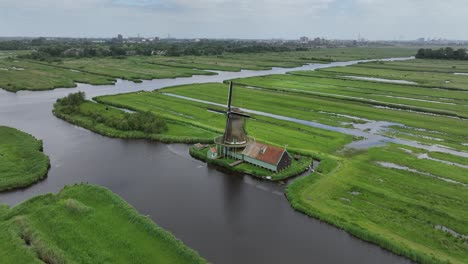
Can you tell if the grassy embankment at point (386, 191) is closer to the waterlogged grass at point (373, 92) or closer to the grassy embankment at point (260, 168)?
the grassy embankment at point (260, 168)

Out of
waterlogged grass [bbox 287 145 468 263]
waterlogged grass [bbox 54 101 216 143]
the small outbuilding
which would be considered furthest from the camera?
waterlogged grass [bbox 54 101 216 143]

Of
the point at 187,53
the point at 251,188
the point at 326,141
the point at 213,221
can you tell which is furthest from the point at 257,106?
the point at 187,53

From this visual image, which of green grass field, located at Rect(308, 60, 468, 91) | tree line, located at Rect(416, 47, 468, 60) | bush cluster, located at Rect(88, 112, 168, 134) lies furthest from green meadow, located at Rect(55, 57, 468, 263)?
tree line, located at Rect(416, 47, 468, 60)

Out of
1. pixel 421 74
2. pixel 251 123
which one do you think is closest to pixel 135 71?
pixel 251 123

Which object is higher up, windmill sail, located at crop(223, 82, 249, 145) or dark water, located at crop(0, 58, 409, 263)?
windmill sail, located at crop(223, 82, 249, 145)

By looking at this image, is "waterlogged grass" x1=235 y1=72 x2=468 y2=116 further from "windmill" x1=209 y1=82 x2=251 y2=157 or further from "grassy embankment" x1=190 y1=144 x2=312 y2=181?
"windmill" x1=209 y1=82 x2=251 y2=157

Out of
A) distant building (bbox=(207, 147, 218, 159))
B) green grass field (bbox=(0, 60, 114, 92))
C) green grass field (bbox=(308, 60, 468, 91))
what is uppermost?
green grass field (bbox=(308, 60, 468, 91))

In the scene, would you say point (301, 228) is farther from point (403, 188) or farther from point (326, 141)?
point (326, 141)
